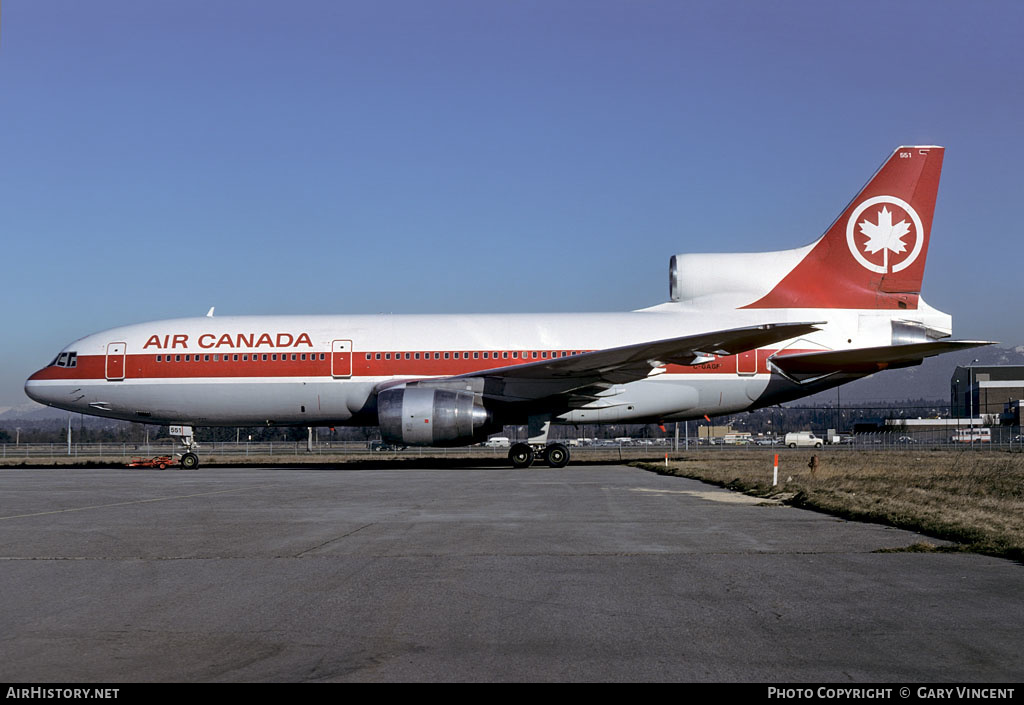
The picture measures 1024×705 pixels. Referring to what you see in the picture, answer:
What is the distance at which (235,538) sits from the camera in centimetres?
1080

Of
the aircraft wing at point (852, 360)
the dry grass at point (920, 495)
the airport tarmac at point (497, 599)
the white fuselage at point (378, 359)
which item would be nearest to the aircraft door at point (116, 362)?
the white fuselage at point (378, 359)

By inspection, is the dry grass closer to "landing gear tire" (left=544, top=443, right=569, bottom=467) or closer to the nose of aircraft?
"landing gear tire" (left=544, top=443, right=569, bottom=467)

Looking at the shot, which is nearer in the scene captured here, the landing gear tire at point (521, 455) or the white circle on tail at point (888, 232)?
the landing gear tire at point (521, 455)

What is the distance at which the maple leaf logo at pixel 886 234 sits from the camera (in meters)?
27.5

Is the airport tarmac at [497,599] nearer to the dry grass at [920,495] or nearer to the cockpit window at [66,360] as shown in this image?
the dry grass at [920,495]

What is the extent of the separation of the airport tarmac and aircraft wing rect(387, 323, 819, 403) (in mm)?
9887

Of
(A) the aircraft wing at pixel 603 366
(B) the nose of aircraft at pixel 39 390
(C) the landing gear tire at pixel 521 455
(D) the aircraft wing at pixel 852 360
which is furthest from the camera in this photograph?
(B) the nose of aircraft at pixel 39 390

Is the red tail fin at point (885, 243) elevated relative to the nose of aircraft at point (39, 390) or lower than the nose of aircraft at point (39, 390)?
elevated

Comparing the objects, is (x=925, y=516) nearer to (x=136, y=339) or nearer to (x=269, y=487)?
(x=269, y=487)

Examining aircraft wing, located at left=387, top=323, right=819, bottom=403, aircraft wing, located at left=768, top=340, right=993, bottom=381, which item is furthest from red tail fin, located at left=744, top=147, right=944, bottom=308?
aircraft wing, located at left=387, top=323, right=819, bottom=403

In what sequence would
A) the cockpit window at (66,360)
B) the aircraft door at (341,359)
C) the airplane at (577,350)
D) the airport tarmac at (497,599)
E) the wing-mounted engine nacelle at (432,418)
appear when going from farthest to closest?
1. the cockpit window at (66,360)
2. the aircraft door at (341,359)
3. the airplane at (577,350)
4. the wing-mounted engine nacelle at (432,418)
5. the airport tarmac at (497,599)

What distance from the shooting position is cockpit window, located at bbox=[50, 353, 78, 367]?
2947 cm

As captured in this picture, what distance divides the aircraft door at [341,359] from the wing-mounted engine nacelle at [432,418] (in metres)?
2.77
